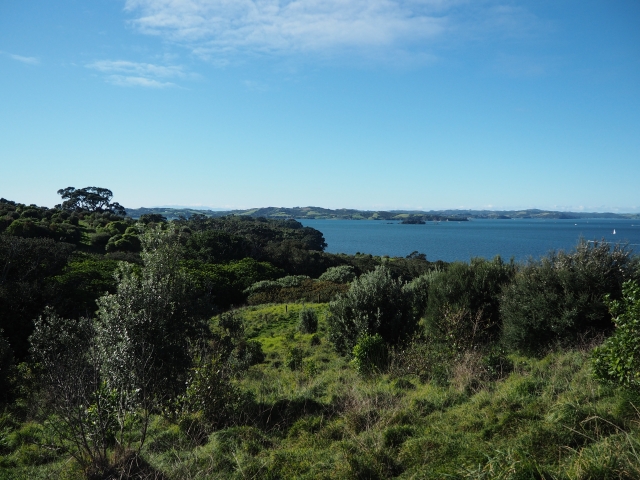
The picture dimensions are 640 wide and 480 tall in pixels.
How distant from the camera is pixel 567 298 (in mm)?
11242

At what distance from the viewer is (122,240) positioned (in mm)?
47500

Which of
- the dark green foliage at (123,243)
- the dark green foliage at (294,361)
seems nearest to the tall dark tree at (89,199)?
the dark green foliage at (123,243)

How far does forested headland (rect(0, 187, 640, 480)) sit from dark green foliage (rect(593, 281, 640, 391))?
0.03 meters

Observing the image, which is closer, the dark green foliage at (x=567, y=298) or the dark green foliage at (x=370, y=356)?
the dark green foliage at (x=567, y=298)

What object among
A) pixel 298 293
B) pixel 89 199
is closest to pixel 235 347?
pixel 298 293

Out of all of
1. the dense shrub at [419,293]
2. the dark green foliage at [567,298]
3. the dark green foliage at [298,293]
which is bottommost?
the dark green foliage at [298,293]

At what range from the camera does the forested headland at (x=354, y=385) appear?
5.54 metres

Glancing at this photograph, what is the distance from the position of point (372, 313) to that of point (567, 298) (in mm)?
6063

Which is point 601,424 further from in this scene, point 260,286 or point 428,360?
point 260,286

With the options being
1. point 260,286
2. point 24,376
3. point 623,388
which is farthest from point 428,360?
point 260,286

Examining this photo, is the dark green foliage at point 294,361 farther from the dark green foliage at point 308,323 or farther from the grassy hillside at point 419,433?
the dark green foliage at point 308,323

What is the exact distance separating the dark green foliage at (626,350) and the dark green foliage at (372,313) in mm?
8219

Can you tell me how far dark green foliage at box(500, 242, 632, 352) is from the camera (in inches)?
436

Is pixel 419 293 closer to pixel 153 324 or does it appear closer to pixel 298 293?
pixel 153 324
